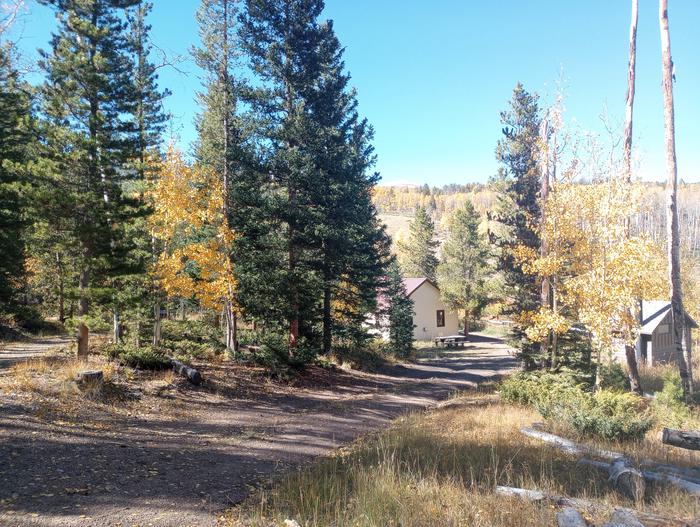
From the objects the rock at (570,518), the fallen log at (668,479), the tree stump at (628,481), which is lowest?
the fallen log at (668,479)

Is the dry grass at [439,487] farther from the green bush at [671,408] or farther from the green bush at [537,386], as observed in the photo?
the green bush at [537,386]

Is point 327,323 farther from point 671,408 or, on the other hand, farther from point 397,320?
point 671,408

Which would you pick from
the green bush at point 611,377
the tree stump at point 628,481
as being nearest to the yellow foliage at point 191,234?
the tree stump at point 628,481

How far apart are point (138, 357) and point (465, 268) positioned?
126ft

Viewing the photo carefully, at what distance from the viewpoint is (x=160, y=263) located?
14195 mm

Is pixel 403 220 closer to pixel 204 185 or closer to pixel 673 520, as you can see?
pixel 204 185

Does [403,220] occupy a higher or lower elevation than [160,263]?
higher

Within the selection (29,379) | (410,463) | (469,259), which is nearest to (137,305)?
(29,379)

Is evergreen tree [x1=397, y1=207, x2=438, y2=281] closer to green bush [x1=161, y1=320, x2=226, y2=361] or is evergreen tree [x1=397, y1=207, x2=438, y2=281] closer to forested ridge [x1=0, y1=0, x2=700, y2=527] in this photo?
forested ridge [x1=0, y1=0, x2=700, y2=527]

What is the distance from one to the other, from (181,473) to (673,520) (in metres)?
6.27

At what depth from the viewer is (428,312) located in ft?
141

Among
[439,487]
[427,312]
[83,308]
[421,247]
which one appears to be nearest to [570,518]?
[439,487]

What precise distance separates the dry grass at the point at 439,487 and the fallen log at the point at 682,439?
31 cm

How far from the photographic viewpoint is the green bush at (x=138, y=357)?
12.1 m
